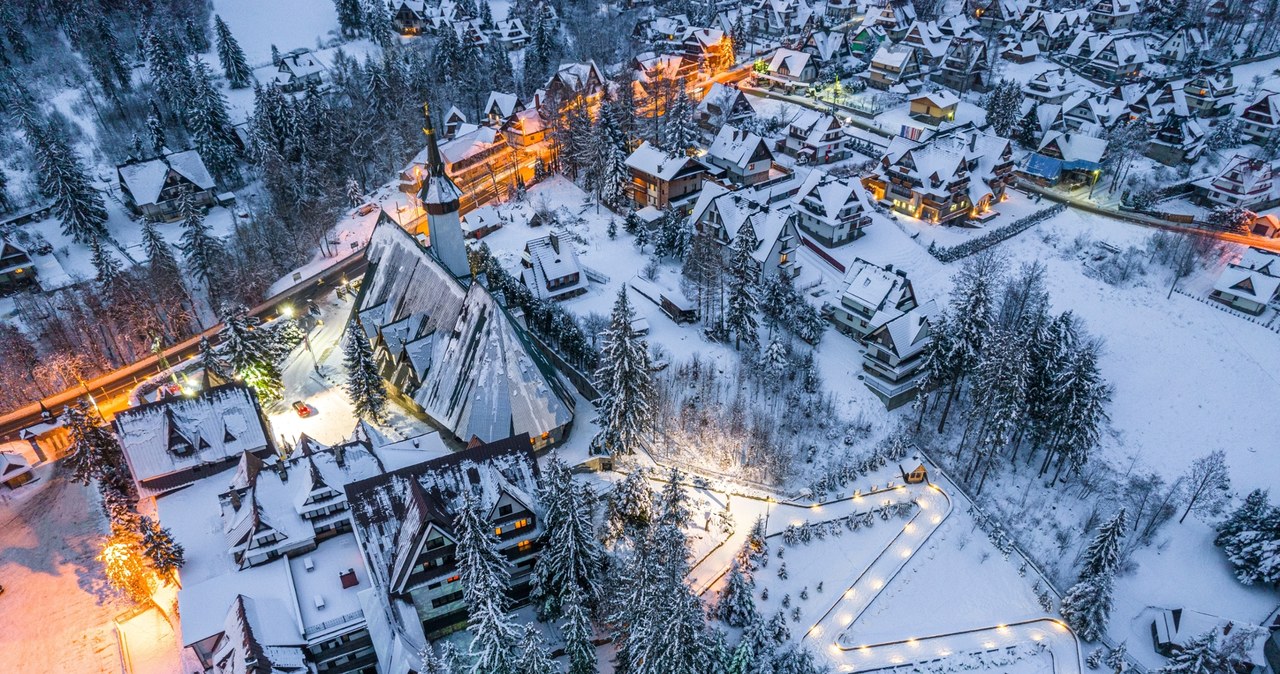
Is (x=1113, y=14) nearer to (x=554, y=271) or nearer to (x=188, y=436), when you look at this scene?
(x=554, y=271)

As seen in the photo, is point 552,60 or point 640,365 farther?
point 552,60

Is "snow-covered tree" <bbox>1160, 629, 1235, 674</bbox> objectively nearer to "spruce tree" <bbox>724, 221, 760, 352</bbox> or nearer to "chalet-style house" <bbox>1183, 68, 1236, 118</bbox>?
"spruce tree" <bbox>724, 221, 760, 352</bbox>

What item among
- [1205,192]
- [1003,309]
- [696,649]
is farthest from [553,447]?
[1205,192]

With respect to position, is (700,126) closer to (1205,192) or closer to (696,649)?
(1205,192)

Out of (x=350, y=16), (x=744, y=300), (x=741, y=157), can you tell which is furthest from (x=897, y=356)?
(x=350, y=16)

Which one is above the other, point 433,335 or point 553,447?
point 433,335

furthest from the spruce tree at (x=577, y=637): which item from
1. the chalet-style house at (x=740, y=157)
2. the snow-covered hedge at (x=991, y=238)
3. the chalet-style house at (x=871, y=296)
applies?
the chalet-style house at (x=740, y=157)
